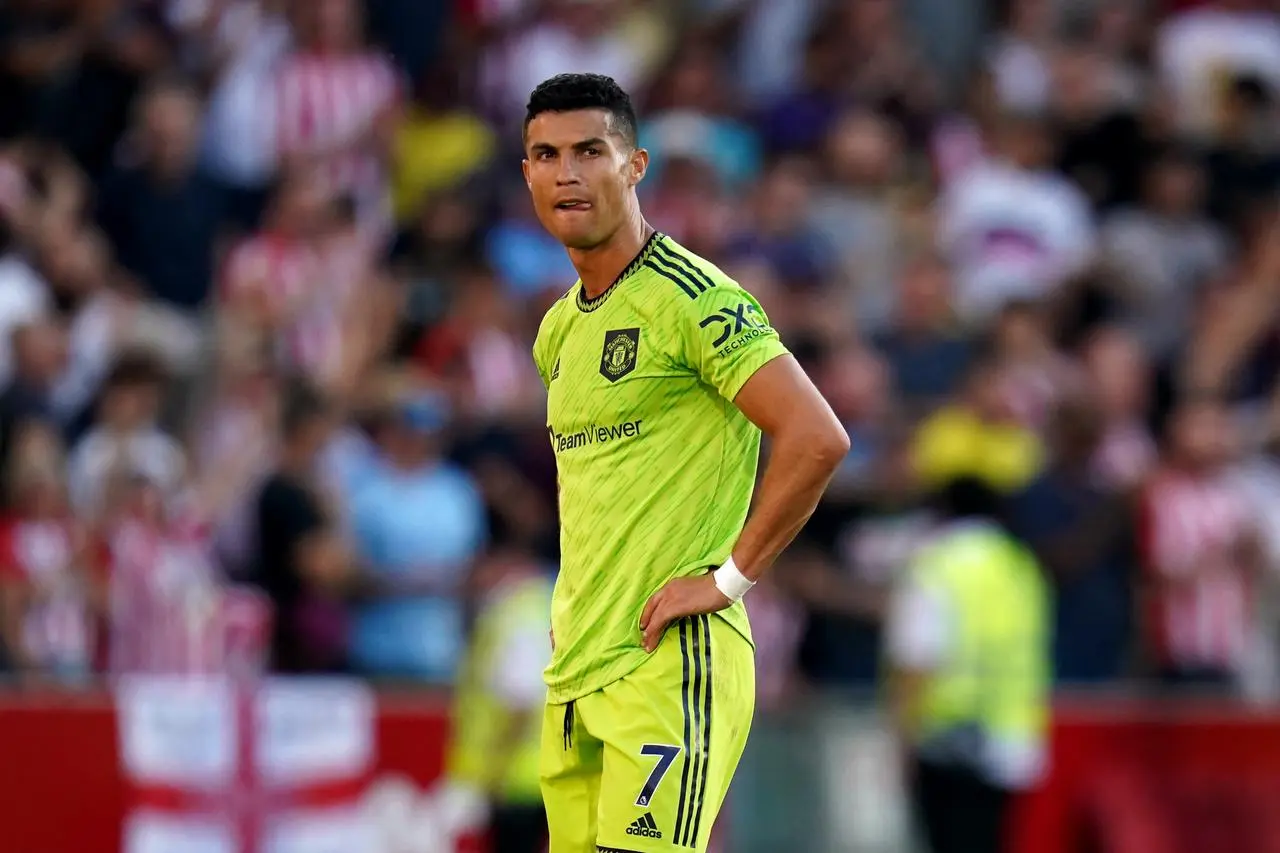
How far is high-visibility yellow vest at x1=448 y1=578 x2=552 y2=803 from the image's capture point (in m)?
10.4

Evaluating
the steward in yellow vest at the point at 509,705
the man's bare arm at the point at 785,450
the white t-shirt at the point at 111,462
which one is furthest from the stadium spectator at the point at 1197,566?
the man's bare arm at the point at 785,450

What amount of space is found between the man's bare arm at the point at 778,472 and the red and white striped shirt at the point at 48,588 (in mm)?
6361

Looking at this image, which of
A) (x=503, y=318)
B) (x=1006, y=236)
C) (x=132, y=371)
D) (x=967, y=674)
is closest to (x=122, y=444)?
(x=132, y=371)

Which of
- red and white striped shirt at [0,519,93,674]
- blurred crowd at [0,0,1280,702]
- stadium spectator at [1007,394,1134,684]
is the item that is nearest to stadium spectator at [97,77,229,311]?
blurred crowd at [0,0,1280,702]

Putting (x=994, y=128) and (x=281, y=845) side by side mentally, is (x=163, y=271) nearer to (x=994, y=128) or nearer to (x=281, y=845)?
(x=281, y=845)

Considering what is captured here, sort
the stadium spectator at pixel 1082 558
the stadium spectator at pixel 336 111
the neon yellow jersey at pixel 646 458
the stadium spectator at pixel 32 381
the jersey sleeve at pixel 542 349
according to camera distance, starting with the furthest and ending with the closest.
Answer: the stadium spectator at pixel 336 111, the stadium spectator at pixel 1082 558, the stadium spectator at pixel 32 381, the jersey sleeve at pixel 542 349, the neon yellow jersey at pixel 646 458

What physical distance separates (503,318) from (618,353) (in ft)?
24.4

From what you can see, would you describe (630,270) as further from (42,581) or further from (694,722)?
(42,581)

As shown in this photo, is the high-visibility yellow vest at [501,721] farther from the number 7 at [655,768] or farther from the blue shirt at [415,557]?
the number 7 at [655,768]

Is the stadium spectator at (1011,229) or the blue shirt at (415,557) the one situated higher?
the stadium spectator at (1011,229)

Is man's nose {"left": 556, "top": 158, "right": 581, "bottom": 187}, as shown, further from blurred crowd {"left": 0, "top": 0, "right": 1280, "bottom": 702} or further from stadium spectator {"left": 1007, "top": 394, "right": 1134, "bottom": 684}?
stadium spectator {"left": 1007, "top": 394, "right": 1134, "bottom": 684}

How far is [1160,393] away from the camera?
559 inches

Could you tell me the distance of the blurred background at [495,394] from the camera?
36.9 feet

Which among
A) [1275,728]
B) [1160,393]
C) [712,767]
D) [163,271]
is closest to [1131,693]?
[1275,728]
